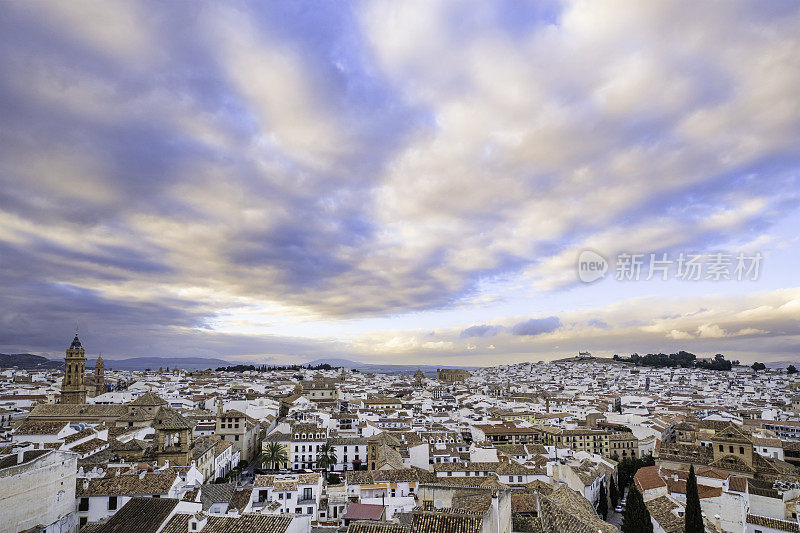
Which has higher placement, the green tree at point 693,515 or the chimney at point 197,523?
the chimney at point 197,523

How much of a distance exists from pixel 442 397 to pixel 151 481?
8526cm

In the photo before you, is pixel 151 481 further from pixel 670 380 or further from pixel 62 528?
pixel 670 380

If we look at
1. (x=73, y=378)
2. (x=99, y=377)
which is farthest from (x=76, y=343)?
(x=99, y=377)

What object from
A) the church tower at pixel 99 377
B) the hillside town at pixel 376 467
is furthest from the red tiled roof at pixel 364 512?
the church tower at pixel 99 377

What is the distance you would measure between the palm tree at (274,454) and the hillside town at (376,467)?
18 cm

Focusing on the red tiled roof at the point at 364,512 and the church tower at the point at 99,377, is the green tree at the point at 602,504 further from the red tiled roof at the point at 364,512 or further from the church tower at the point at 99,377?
the church tower at the point at 99,377

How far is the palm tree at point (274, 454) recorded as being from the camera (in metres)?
48.8

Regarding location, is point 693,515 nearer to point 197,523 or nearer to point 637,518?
point 637,518

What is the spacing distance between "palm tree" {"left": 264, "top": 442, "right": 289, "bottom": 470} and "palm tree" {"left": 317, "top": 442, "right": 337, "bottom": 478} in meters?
3.18

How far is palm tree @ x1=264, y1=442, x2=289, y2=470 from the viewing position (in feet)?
160

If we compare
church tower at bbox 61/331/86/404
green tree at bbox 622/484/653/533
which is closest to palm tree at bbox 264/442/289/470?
church tower at bbox 61/331/86/404

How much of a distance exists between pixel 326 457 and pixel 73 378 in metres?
34.6

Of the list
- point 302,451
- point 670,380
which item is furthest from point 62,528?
point 670,380

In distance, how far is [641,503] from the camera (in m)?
28.3
